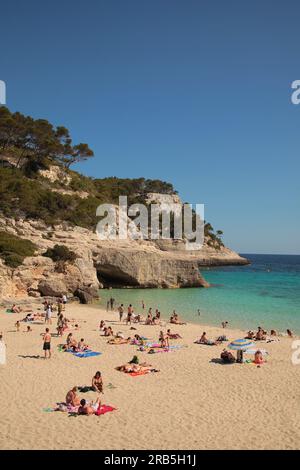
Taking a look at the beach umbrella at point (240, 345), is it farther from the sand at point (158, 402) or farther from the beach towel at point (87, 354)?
the beach towel at point (87, 354)

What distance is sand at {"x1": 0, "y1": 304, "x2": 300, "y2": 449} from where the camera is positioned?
27.4 feet

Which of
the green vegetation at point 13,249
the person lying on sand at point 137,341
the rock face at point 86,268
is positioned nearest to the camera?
the person lying on sand at point 137,341

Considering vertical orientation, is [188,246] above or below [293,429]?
above

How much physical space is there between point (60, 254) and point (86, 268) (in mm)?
2899

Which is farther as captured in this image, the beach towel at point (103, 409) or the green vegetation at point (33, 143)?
the green vegetation at point (33, 143)

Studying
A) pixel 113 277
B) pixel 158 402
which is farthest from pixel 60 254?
pixel 158 402

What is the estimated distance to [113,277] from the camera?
42031mm

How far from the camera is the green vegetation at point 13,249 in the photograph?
2878 cm

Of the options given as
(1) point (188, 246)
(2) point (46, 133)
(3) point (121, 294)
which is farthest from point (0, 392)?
(1) point (188, 246)

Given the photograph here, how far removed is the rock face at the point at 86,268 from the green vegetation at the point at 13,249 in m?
0.50

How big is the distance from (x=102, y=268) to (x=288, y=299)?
61.7 feet

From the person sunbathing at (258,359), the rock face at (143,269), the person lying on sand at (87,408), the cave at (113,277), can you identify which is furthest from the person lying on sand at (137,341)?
the cave at (113,277)
